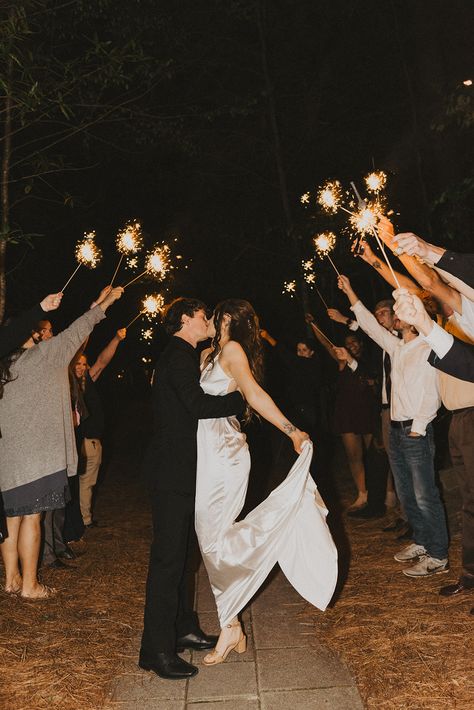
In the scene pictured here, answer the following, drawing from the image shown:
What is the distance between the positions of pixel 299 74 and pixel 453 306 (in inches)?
635

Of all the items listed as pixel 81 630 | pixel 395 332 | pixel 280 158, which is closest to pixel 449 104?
pixel 395 332

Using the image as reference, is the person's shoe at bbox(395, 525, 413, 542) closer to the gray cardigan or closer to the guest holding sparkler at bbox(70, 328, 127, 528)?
the guest holding sparkler at bbox(70, 328, 127, 528)

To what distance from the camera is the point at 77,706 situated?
14.7ft

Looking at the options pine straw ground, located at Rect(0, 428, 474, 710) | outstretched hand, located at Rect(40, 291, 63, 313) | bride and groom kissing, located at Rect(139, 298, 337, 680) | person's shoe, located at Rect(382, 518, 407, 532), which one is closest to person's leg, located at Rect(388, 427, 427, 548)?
pine straw ground, located at Rect(0, 428, 474, 710)

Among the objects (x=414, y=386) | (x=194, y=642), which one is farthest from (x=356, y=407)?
(x=194, y=642)

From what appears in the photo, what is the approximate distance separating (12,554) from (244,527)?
2690mm

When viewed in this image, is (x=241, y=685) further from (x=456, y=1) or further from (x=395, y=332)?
(x=456, y=1)

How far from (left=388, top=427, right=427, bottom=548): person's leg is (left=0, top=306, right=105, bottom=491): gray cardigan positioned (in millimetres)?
3241

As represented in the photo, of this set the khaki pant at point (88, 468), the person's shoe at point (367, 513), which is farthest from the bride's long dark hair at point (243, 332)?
the person's shoe at point (367, 513)

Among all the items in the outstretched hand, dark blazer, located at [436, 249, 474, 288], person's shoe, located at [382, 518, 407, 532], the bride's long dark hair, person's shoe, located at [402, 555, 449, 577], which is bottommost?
person's shoe, located at [402, 555, 449, 577]

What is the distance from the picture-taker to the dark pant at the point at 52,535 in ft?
25.4

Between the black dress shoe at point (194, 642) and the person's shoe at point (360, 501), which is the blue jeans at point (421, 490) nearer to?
the black dress shoe at point (194, 642)

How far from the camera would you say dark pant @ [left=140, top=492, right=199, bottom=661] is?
4828 millimetres

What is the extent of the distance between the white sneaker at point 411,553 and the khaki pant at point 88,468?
13.1ft
